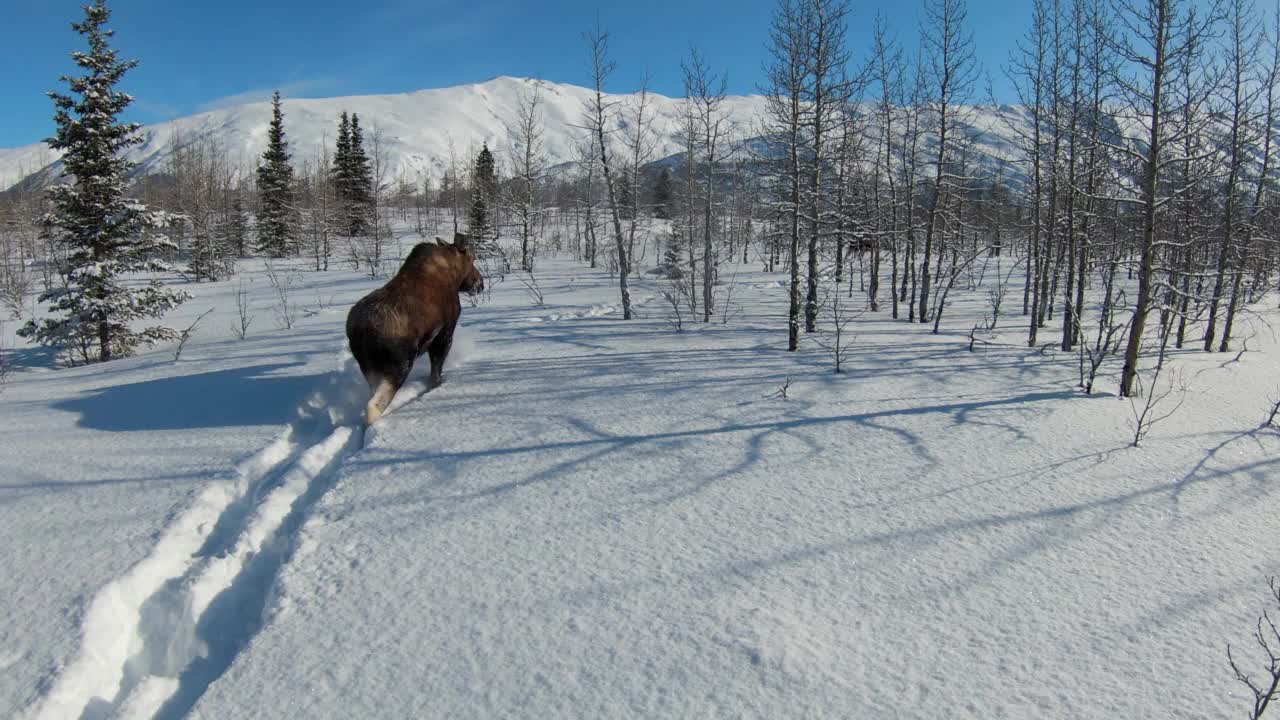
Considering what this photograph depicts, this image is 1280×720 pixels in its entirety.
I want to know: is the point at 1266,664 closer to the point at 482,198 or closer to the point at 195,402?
the point at 195,402

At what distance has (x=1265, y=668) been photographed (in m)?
2.26

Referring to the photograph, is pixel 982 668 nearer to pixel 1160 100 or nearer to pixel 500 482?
pixel 500 482

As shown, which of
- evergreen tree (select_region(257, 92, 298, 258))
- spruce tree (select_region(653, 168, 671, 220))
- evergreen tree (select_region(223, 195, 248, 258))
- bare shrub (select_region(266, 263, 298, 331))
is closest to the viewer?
bare shrub (select_region(266, 263, 298, 331))

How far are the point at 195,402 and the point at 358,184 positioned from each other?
47321mm

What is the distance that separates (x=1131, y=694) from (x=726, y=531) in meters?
1.78

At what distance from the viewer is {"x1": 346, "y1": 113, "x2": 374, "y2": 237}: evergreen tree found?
152 feet

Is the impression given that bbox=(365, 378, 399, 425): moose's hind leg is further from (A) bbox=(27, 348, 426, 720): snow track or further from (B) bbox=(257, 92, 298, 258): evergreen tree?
(B) bbox=(257, 92, 298, 258): evergreen tree

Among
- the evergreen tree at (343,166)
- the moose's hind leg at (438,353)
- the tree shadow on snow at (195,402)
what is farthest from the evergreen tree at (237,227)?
the moose's hind leg at (438,353)

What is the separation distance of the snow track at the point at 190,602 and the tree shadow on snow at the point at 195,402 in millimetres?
1463

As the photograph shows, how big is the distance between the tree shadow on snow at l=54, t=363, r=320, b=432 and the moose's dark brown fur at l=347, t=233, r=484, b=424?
965mm

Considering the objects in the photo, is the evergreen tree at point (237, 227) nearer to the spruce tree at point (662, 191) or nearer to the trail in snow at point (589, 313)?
the spruce tree at point (662, 191)

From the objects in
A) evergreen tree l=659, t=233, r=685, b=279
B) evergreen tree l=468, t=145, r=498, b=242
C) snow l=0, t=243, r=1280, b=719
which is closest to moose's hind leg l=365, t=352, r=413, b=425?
snow l=0, t=243, r=1280, b=719

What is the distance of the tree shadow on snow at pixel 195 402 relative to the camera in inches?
217

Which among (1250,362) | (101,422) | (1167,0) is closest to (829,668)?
(101,422)
